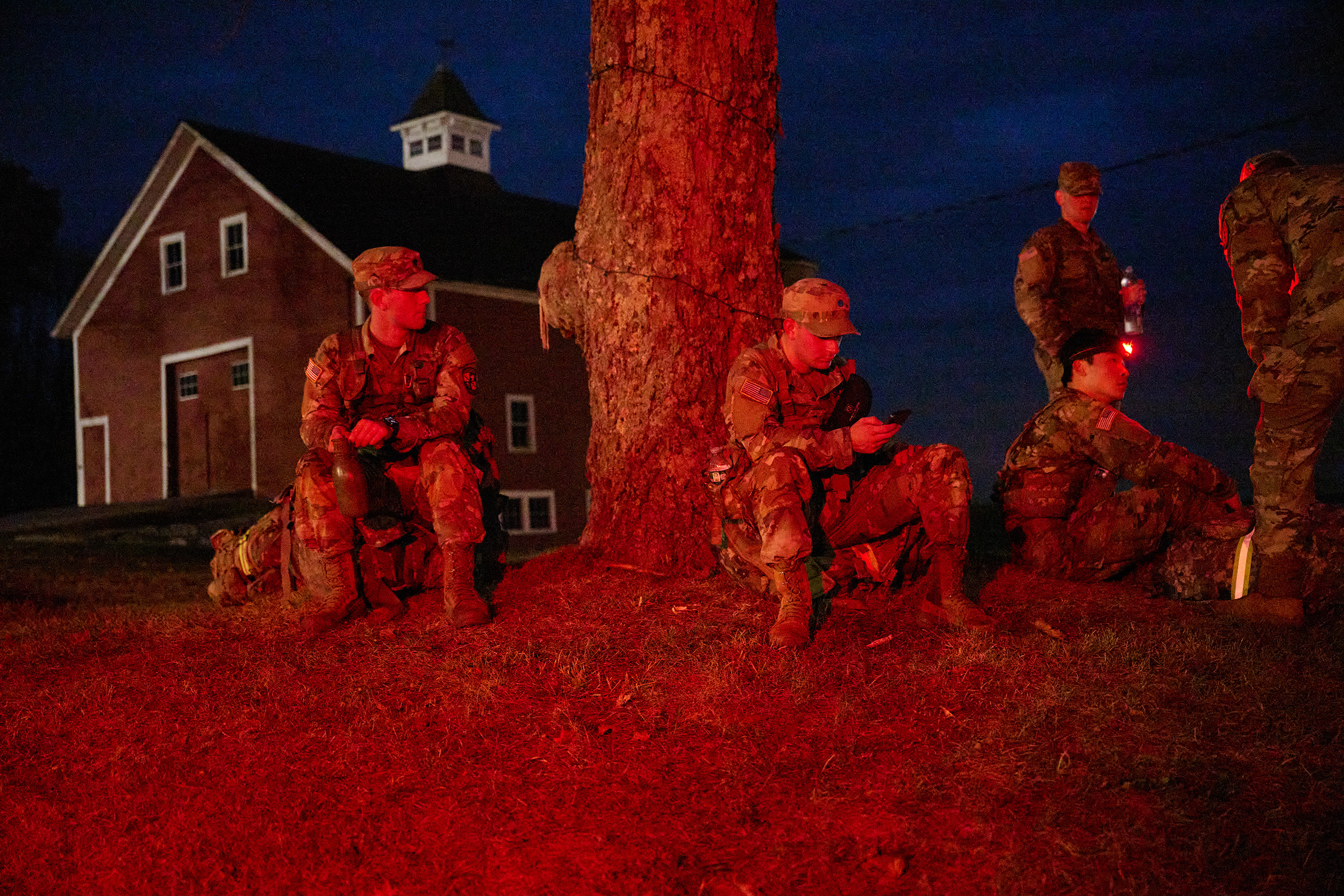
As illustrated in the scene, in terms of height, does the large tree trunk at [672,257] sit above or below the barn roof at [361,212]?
below

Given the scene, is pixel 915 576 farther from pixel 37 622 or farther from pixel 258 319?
pixel 258 319

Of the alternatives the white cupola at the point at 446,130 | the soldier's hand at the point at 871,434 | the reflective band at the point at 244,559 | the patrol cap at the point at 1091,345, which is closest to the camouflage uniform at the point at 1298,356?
the patrol cap at the point at 1091,345

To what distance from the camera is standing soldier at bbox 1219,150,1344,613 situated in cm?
544

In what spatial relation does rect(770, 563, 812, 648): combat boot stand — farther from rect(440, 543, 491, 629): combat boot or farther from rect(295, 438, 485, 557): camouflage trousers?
rect(295, 438, 485, 557): camouflage trousers

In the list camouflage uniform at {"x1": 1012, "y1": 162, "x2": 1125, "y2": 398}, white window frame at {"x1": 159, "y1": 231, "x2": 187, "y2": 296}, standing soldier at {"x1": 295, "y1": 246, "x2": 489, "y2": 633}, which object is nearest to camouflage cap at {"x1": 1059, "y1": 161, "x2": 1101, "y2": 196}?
camouflage uniform at {"x1": 1012, "y1": 162, "x2": 1125, "y2": 398}

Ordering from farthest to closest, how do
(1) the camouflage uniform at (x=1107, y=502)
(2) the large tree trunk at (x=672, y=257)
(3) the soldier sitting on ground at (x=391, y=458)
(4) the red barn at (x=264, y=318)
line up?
(4) the red barn at (x=264, y=318) → (2) the large tree trunk at (x=672, y=257) → (1) the camouflage uniform at (x=1107, y=502) → (3) the soldier sitting on ground at (x=391, y=458)

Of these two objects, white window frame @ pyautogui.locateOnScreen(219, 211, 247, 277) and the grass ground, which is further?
white window frame @ pyautogui.locateOnScreen(219, 211, 247, 277)

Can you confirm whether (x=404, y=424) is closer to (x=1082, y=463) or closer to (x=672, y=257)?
(x=672, y=257)

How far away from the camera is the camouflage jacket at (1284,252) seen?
215 inches

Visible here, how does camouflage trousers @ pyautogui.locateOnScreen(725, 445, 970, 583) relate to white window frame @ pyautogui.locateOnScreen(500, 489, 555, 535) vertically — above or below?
above

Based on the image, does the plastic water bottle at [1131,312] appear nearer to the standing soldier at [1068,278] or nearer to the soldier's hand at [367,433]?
the standing soldier at [1068,278]

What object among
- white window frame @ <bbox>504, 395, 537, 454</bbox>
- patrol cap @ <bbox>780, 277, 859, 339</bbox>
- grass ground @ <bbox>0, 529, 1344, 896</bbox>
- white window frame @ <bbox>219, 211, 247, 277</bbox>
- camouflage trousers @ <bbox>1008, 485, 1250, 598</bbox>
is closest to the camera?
grass ground @ <bbox>0, 529, 1344, 896</bbox>

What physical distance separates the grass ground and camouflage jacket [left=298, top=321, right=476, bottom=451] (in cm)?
120

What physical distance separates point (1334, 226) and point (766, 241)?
9.93ft
